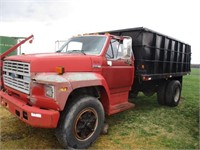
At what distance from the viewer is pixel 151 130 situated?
567 centimetres

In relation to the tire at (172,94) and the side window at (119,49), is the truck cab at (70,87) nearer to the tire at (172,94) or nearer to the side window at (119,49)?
the side window at (119,49)

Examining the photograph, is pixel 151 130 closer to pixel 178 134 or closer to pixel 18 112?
pixel 178 134

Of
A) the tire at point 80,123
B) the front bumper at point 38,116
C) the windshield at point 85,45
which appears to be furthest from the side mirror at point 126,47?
the front bumper at point 38,116

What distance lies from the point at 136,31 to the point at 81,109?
3.32 metres

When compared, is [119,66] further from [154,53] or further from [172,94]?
[172,94]

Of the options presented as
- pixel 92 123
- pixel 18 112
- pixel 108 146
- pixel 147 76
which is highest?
pixel 147 76

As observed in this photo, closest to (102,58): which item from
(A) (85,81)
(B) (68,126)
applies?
(A) (85,81)

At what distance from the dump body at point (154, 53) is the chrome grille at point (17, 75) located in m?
3.32

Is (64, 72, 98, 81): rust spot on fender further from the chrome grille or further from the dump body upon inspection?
the dump body

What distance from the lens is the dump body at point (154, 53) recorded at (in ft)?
21.3

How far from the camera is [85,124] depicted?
4523mm

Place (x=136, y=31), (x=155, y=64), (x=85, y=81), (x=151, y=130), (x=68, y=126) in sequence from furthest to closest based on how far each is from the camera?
(x=155, y=64), (x=136, y=31), (x=151, y=130), (x=85, y=81), (x=68, y=126)

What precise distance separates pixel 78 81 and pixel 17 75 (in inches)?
51.5

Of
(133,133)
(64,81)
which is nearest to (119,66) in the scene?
(133,133)
